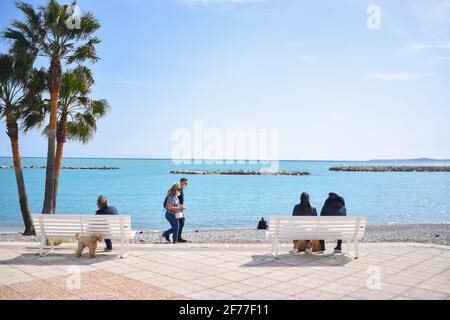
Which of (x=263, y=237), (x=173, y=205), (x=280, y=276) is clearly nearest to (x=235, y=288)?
(x=280, y=276)

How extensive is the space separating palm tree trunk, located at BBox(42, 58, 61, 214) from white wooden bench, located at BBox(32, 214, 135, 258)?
845cm

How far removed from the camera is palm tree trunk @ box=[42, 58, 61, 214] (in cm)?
1521

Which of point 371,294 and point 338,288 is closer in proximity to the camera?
point 371,294

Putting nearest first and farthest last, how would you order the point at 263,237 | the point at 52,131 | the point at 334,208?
the point at 334,208
the point at 52,131
the point at 263,237

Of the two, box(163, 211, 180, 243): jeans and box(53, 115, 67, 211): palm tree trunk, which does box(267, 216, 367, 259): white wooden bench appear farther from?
box(53, 115, 67, 211): palm tree trunk

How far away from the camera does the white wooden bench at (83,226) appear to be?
7.20 meters

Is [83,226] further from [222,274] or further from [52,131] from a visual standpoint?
[52,131]

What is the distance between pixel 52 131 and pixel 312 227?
12189 mm

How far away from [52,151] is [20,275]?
10.3 metres

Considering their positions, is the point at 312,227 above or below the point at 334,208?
below

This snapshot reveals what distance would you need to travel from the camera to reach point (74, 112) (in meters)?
16.8

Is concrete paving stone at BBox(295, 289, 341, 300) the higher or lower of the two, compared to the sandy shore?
higher

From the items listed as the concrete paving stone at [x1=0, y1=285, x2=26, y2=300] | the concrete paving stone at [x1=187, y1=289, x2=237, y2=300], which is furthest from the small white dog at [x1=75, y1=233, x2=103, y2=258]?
the concrete paving stone at [x1=187, y1=289, x2=237, y2=300]
